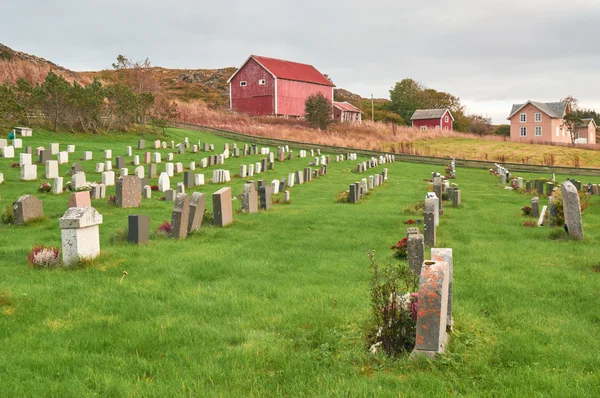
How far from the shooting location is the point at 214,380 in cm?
489

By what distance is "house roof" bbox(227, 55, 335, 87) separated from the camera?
65125 mm

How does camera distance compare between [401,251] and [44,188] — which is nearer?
[401,251]

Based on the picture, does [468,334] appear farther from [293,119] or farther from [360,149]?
[293,119]

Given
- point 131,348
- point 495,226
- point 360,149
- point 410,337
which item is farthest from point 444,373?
point 360,149

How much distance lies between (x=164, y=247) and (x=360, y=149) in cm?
3500

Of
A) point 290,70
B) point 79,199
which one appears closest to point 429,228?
point 79,199

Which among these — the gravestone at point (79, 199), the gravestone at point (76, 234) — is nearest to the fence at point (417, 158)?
the gravestone at point (79, 199)

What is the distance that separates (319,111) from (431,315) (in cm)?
5406

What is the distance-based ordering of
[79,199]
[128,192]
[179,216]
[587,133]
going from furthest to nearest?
1. [587,133]
2. [128,192]
3. [79,199]
4. [179,216]

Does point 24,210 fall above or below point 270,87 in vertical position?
below

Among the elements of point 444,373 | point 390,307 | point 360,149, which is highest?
point 360,149

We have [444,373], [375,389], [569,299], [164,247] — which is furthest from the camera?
[164,247]

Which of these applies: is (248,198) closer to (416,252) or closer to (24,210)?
(24,210)

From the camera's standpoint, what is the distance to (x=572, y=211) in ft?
38.8
